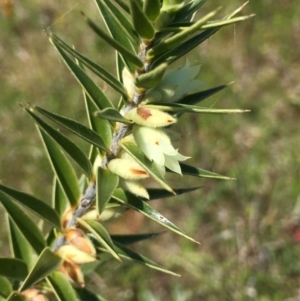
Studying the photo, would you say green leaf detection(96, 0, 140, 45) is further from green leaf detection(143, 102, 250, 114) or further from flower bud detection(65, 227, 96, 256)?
flower bud detection(65, 227, 96, 256)

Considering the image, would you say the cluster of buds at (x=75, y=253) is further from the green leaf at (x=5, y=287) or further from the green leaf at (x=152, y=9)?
the green leaf at (x=152, y=9)

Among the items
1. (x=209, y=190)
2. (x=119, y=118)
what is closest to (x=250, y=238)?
(x=209, y=190)

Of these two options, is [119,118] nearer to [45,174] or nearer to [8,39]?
[45,174]

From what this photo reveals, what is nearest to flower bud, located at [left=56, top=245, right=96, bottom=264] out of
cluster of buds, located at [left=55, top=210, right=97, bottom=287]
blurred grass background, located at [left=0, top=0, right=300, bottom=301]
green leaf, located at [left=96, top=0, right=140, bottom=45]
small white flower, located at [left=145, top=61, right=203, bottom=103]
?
cluster of buds, located at [left=55, top=210, right=97, bottom=287]

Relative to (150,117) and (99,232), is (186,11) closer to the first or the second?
(150,117)

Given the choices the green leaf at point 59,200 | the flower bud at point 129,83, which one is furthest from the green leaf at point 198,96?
the green leaf at point 59,200
